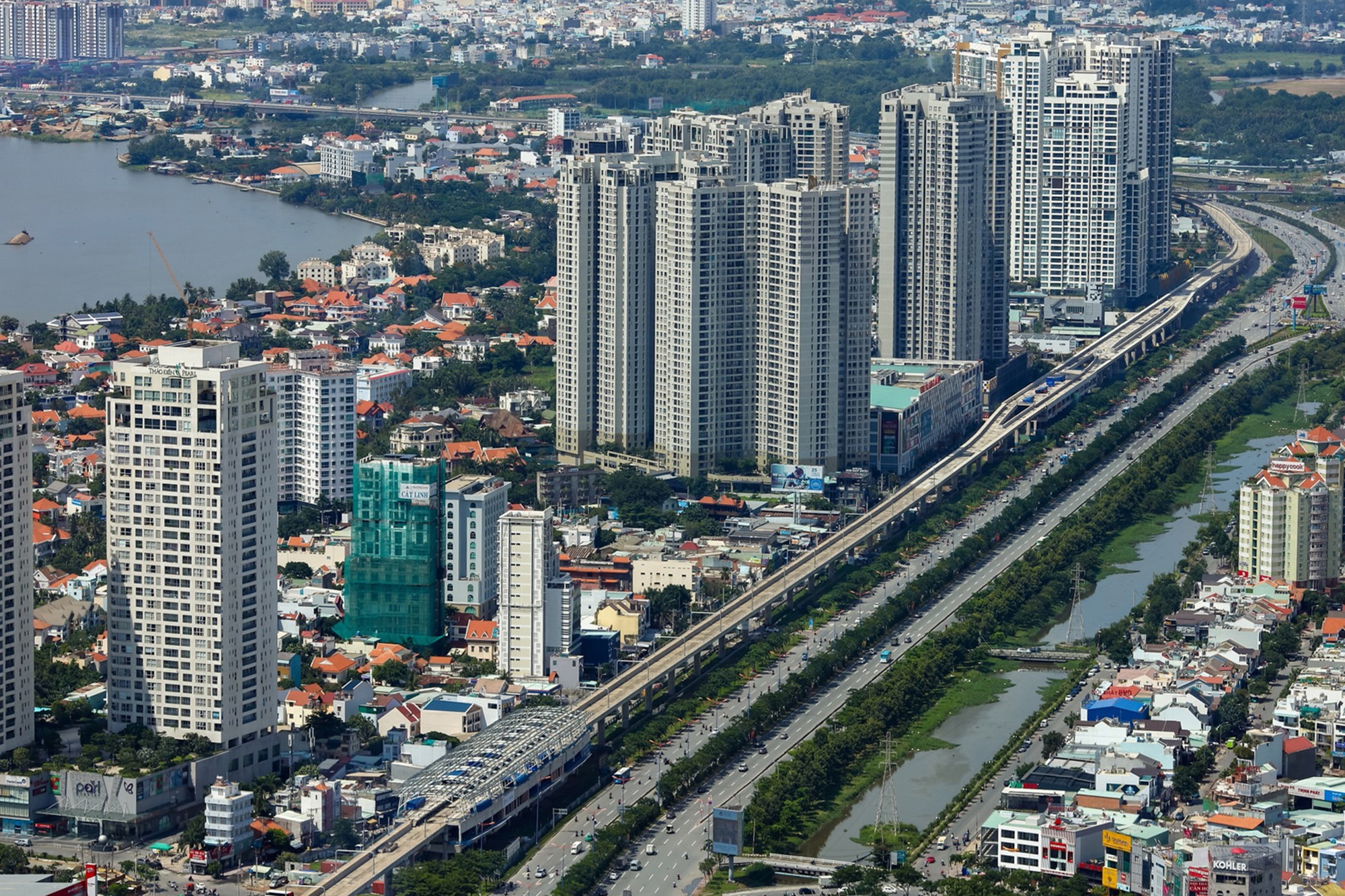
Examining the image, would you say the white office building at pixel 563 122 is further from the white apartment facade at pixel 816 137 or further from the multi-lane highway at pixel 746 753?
the multi-lane highway at pixel 746 753

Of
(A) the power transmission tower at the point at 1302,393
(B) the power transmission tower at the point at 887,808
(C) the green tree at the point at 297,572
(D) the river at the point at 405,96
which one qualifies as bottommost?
(B) the power transmission tower at the point at 887,808

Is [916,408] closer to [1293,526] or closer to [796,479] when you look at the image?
[796,479]

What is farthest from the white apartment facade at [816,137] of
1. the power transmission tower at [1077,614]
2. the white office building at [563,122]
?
the white office building at [563,122]

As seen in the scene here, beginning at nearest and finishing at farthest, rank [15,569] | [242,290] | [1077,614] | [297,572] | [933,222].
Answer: [15,569], [297,572], [1077,614], [933,222], [242,290]

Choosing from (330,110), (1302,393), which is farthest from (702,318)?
(330,110)

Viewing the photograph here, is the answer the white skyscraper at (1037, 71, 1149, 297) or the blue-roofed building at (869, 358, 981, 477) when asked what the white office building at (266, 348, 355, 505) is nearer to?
the blue-roofed building at (869, 358, 981, 477)

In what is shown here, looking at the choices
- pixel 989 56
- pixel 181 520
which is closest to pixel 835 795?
pixel 181 520

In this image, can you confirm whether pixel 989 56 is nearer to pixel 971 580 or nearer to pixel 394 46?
pixel 971 580
